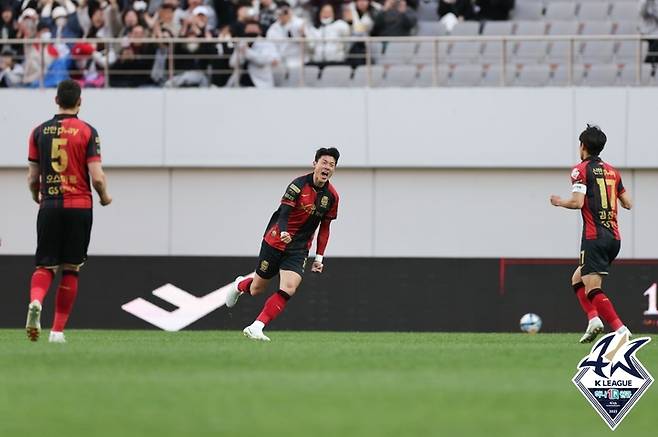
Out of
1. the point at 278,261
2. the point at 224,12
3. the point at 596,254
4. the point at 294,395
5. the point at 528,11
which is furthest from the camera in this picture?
the point at 528,11

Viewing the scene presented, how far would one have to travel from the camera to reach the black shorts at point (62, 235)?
1180 cm

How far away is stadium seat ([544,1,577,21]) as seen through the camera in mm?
→ 24969

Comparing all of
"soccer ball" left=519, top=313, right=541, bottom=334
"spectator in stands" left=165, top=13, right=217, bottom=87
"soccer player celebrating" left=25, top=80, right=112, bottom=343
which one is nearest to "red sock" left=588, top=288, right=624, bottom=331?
"soccer player celebrating" left=25, top=80, right=112, bottom=343

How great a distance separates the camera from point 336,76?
24.1m

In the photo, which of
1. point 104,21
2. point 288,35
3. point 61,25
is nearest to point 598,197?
point 288,35

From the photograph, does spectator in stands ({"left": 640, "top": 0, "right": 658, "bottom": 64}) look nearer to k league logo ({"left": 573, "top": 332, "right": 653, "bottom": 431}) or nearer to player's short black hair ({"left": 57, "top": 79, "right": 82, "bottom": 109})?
player's short black hair ({"left": 57, "top": 79, "right": 82, "bottom": 109})

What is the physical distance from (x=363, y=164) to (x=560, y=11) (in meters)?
4.61

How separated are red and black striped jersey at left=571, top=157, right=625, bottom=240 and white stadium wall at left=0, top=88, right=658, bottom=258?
10520mm

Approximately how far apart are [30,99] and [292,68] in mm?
4693

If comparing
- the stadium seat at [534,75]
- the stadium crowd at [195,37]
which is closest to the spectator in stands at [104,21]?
the stadium crowd at [195,37]

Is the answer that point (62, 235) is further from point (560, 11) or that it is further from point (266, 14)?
point (560, 11)

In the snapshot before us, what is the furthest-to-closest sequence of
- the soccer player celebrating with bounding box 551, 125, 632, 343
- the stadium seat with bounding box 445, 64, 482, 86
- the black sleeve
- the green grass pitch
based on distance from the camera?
the stadium seat with bounding box 445, 64, 482, 86
the black sleeve
the soccer player celebrating with bounding box 551, 125, 632, 343
the green grass pitch

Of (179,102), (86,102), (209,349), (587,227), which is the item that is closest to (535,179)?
(179,102)

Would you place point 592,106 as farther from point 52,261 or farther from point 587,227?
point 52,261
